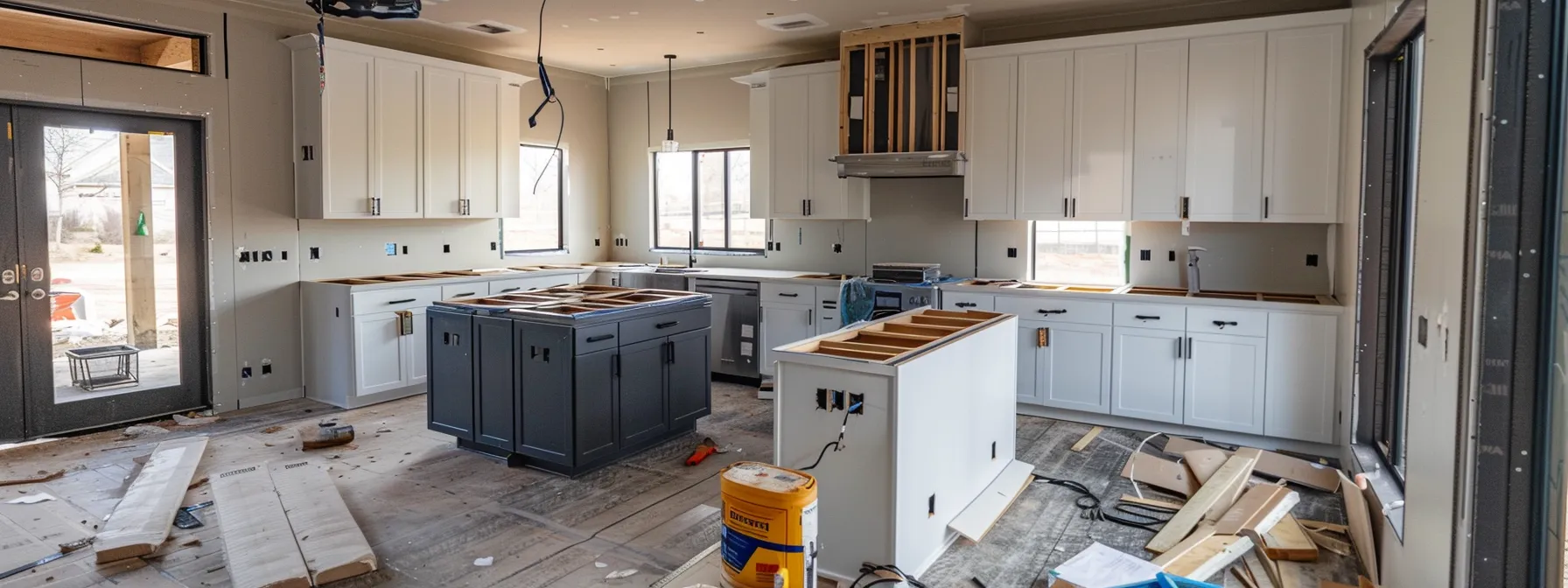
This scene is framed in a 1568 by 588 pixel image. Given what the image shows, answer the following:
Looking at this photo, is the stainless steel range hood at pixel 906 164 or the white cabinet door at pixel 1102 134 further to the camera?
the stainless steel range hood at pixel 906 164

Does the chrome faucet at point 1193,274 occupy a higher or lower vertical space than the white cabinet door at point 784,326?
higher

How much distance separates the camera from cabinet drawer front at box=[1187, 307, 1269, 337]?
497 centimetres

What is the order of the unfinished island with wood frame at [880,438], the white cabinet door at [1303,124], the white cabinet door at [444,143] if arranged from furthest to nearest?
the white cabinet door at [444,143] → the white cabinet door at [1303,124] → the unfinished island with wood frame at [880,438]

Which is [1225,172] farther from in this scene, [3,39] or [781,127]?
[3,39]

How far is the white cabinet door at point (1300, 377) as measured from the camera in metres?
4.80

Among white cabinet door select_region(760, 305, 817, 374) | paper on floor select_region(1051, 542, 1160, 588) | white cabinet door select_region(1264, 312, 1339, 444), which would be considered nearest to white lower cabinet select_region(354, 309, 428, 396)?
white cabinet door select_region(760, 305, 817, 374)

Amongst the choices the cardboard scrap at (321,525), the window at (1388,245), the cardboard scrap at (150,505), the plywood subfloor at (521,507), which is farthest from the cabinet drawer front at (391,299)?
the window at (1388,245)

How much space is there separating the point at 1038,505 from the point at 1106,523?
1.06 ft

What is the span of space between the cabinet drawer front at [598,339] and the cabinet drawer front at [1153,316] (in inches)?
122

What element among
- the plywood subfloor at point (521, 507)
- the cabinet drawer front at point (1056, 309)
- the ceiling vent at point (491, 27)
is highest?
the ceiling vent at point (491, 27)

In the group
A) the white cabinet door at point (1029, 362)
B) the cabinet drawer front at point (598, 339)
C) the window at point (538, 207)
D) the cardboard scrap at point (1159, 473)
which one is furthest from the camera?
the window at point (538, 207)

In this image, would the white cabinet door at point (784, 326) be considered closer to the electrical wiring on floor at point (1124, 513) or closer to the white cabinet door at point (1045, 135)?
the white cabinet door at point (1045, 135)

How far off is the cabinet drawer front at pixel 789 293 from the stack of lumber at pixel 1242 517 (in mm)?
2750

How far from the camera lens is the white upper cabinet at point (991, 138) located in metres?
5.99
